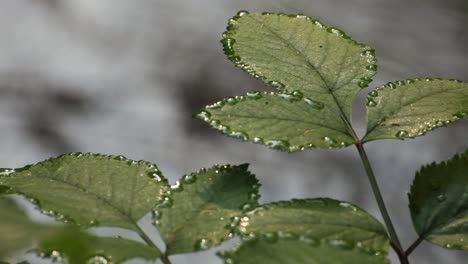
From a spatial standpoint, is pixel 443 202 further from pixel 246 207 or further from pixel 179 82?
pixel 179 82

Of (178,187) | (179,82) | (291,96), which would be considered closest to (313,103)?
(291,96)

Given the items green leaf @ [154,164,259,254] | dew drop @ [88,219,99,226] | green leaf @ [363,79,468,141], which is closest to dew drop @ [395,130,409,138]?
green leaf @ [363,79,468,141]

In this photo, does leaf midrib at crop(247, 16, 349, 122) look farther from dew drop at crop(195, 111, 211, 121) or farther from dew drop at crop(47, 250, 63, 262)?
dew drop at crop(47, 250, 63, 262)

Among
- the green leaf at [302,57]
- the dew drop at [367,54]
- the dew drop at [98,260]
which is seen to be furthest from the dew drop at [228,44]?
the dew drop at [98,260]

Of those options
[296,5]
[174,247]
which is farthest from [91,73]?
[174,247]

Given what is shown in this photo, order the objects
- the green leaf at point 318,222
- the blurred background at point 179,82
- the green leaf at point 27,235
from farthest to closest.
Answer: the blurred background at point 179,82 < the green leaf at point 318,222 < the green leaf at point 27,235

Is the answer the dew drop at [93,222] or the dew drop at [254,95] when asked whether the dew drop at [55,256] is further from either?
the dew drop at [254,95]

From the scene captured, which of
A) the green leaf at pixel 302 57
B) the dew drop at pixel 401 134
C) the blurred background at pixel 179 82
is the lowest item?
the dew drop at pixel 401 134
